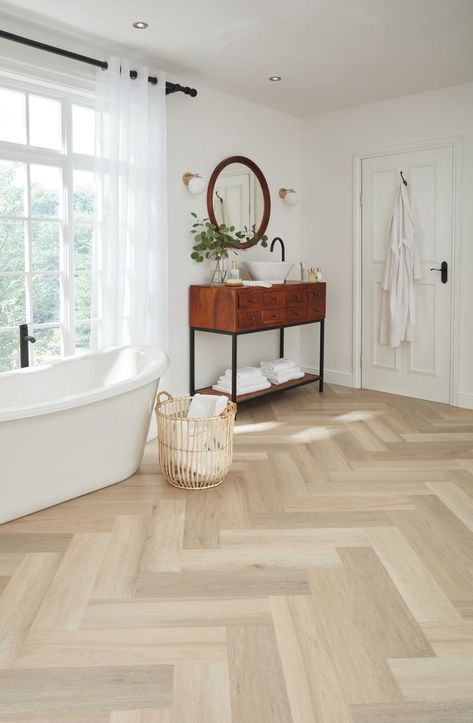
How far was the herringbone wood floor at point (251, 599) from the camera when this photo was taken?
5.60 ft

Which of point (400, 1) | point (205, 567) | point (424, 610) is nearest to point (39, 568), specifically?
point (205, 567)

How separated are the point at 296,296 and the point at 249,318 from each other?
640 mm

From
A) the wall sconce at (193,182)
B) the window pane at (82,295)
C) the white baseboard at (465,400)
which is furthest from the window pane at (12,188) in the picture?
the white baseboard at (465,400)

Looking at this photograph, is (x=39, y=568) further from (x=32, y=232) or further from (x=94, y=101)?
(x=94, y=101)

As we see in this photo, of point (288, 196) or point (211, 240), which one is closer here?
point (211, 240)

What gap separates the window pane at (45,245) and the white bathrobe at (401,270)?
2.70 meters

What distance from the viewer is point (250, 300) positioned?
455 centimetres

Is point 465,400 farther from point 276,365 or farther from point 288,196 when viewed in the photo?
point 288,196

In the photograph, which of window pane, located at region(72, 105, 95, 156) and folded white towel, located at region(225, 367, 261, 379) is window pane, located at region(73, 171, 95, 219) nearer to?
window pane, located at region(72, 105, 95, 156)

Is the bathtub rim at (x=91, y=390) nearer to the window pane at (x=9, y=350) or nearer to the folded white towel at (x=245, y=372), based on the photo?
the window pane at (x=9, y=350)

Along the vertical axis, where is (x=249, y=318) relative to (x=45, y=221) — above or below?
below

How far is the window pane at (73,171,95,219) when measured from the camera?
3.91 m

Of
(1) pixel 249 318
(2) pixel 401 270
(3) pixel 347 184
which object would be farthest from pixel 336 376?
(3) pixel 347 184

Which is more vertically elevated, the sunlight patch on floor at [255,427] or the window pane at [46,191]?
the window pane at [46,191]
